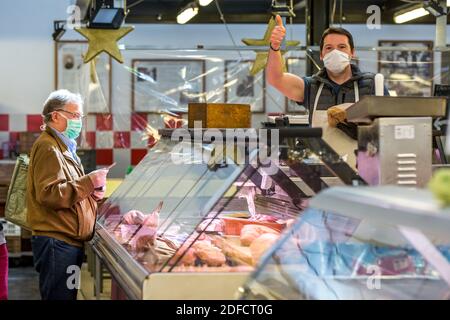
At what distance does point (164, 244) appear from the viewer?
378 cm

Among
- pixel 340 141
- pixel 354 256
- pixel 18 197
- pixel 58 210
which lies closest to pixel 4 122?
pixel 18 197

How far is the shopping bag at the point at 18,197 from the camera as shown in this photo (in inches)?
214

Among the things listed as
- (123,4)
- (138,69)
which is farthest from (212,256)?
(138,69)

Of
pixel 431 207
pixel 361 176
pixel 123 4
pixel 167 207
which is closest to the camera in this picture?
pixel 431 207

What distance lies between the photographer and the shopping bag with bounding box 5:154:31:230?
543 centimetres

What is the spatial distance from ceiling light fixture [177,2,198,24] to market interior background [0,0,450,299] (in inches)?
18.1

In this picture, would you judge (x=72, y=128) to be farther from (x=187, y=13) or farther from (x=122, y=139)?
(x=187, y=13)

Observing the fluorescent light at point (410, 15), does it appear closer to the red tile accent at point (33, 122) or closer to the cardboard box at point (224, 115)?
the red tile accent at point (33, 122)

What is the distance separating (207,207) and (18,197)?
2.47 metres

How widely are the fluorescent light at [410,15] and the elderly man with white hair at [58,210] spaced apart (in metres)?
5.69

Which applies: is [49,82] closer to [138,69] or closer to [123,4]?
[138,69]

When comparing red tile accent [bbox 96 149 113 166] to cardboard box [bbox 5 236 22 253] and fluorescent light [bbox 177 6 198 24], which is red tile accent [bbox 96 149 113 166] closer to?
cardboard box [bbox 5 236 22 253]
